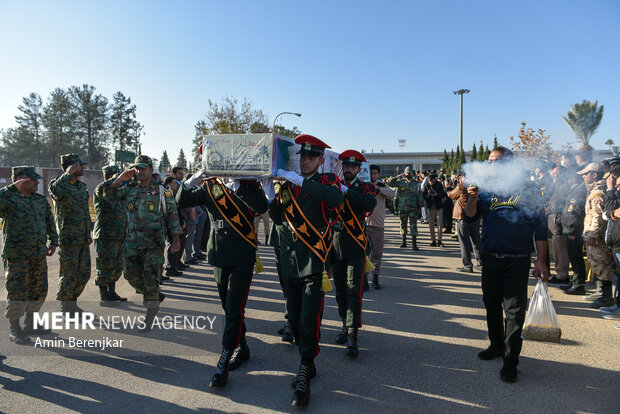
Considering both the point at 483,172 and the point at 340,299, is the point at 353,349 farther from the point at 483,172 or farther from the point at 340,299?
the point at 483,172

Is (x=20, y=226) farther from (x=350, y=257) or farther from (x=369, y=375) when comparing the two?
(x=369, y=375)

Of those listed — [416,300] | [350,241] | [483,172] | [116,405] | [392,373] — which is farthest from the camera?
[416,300]

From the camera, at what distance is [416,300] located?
240 inches

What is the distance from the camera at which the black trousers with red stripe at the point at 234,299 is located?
11.4 ft

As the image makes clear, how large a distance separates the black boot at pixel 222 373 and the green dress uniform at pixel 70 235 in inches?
117

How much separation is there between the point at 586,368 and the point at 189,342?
4.37 metres

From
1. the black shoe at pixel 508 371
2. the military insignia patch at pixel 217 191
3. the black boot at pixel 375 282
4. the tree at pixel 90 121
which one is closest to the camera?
the black shoe at pixel 508 371

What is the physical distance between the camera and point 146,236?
15.4 feet

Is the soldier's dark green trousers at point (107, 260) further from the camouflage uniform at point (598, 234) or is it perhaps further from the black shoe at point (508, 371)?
the camouflage uniform at point (598, 234)

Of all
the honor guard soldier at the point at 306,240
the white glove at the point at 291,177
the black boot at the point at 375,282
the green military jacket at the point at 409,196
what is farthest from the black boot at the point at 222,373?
the green military jacket at the point at 409,196

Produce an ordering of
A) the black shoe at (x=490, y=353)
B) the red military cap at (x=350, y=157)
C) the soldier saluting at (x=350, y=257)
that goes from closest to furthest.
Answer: the black shoe at (x=490, y=353) → the soldier saluting at (x=350, y=257) → the red military cap at (x=350, y=157)

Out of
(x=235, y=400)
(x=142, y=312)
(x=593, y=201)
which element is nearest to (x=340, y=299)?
(x=235, y=400)

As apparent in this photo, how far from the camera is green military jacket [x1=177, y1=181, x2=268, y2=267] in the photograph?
354 centimetres

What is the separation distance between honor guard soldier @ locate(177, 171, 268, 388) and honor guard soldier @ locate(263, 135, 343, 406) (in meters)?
0.31
